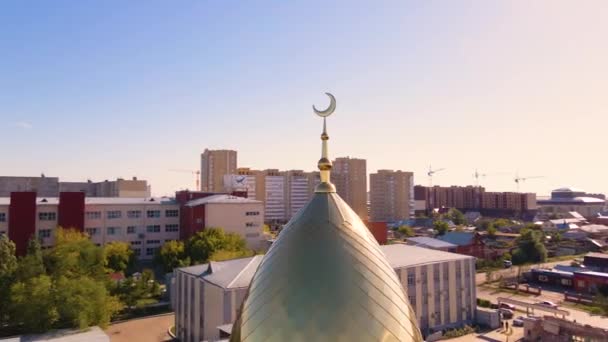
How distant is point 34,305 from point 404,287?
22119 mm

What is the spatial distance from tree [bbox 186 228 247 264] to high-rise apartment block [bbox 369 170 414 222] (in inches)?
2938

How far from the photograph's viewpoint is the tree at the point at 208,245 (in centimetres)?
4019

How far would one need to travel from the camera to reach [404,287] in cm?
2798

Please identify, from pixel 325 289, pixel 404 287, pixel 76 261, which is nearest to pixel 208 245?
pixel 76 261

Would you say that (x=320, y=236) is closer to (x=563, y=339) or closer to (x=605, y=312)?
(x=563, y=339)

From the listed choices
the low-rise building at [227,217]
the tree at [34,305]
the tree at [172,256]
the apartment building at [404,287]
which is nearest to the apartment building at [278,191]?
the low-rise building at [227,217]

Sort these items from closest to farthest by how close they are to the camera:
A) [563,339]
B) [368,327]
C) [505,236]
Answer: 1. [368,327]
2. [563,339]
3. [505,236]

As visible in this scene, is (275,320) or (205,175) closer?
(275,320)

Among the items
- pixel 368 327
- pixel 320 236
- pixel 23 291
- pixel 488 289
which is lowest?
pixel 488 289

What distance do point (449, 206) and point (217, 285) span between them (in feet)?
393

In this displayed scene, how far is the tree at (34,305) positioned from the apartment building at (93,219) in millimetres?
20318

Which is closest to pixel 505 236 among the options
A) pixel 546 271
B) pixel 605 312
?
pixel 546 271

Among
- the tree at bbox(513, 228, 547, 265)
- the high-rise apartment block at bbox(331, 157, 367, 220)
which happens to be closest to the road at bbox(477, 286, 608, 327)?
the tree at bbox(513, 228, 547, 265)

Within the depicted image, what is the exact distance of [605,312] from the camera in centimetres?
3303
